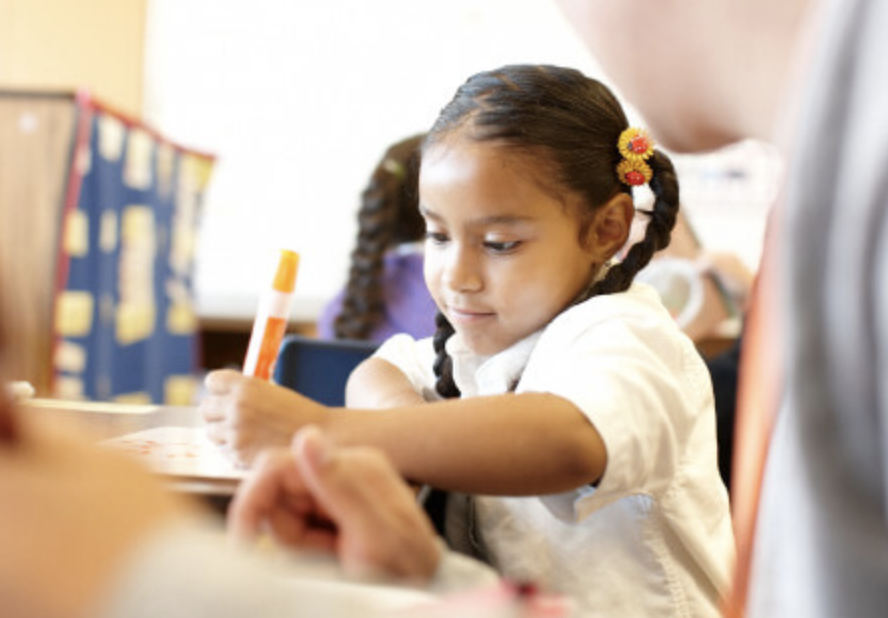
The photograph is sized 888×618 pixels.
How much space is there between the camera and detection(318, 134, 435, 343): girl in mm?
1933

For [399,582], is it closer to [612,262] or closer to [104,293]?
[612,262]

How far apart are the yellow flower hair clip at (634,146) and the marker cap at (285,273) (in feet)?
1.12

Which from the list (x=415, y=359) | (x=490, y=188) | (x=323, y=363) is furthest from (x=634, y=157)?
(x=323, y=363)

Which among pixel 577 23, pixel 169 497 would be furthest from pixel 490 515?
pixel 169 497

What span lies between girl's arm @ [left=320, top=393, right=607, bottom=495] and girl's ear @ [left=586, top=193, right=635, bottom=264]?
1.09ft

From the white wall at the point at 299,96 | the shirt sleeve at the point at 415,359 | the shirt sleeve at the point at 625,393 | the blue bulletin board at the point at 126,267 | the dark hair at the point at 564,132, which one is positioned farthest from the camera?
the white wall at the point at 299,96

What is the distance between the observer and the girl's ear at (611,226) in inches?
36.7

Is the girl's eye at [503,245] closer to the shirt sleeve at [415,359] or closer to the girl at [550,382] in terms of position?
the girl at [550,382]

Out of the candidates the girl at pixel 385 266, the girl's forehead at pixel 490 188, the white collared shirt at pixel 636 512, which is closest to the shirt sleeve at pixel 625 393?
the white collared shirt at pixel 636 512

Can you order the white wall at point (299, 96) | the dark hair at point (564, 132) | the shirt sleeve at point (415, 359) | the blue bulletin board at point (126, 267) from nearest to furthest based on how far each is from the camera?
the dark hair at point (564, 132) < the shirt sleeve at point (415, 359) < the blue bulletin board at point (126, 267) < the white wall at point (299, 96)

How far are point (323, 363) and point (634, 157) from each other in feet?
1.78

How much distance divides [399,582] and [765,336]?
135 mm

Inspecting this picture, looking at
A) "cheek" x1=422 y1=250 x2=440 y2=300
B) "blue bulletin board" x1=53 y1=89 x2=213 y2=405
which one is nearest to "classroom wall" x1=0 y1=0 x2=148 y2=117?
"blue bulletin board" x1=53 y1=89 x2=213 y2=405

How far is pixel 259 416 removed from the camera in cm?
63
